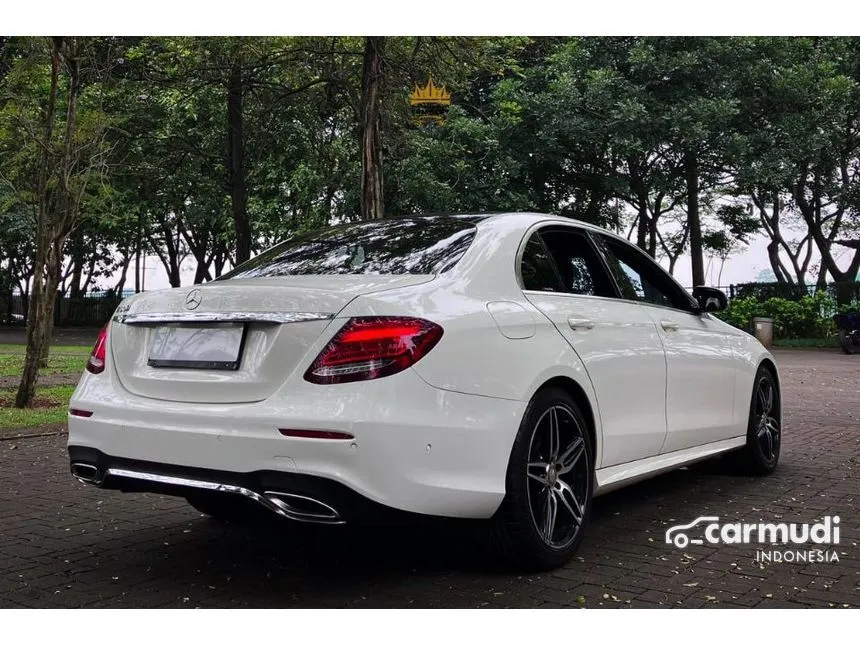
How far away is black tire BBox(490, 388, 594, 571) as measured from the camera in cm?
411

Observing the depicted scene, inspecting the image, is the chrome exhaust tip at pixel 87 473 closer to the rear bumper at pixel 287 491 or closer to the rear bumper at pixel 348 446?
the rear bumper at pixel 348 446

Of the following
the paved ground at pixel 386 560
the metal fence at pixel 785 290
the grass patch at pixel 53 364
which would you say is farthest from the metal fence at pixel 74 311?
the paved ground at pixel 386 560

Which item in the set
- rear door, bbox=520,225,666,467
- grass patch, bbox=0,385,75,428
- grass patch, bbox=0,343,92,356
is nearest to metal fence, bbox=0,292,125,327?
grass patch, bbox=0,343,92,356

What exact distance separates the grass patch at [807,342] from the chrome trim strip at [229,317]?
24880mm

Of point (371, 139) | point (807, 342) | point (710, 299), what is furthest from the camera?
point (807, 342)

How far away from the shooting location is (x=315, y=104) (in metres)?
15.9

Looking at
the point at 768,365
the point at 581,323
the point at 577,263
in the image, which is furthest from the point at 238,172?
the point at 581,323

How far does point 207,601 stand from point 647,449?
2451mm

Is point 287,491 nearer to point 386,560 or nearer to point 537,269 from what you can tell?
point 386,560

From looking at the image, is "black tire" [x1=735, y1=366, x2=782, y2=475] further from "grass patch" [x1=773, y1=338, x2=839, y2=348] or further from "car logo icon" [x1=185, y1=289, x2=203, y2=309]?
"grass patch" [x1=773, y1=338, x2=839, y2=348]

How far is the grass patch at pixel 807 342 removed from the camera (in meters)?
26.5

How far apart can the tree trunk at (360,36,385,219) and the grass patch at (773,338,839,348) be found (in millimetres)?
18838

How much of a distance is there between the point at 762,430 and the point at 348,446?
4.06 metres

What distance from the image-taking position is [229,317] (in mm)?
3961
